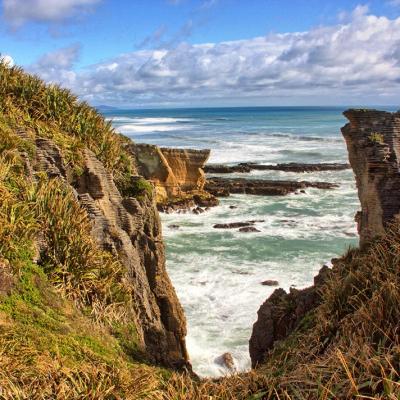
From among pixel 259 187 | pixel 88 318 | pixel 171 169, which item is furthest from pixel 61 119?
pixel 259 187

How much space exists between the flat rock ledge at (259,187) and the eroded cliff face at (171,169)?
8.34 feet

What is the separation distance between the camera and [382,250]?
8.74m

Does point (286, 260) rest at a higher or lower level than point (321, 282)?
lower

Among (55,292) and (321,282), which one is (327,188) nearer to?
(321,282)

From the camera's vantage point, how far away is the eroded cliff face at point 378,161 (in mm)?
12086

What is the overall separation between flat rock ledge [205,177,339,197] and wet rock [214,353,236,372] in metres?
27.8

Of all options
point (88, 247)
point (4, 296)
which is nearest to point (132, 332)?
point (88, 247)

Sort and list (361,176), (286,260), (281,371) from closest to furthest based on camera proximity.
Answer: (281,371) → (361,176) → (286,260)

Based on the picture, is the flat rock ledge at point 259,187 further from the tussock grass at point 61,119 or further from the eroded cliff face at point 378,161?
the eroded cliff face at point 378,161

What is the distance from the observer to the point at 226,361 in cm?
1424

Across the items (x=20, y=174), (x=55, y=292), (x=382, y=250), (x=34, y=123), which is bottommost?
(x=55, y=292)

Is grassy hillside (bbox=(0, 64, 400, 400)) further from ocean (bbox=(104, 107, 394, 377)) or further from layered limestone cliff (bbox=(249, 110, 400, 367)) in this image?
ocean (bbox=(104, 107, 394, 377))

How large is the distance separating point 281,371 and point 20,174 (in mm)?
5679

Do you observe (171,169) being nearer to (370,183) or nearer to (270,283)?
(270,283)
